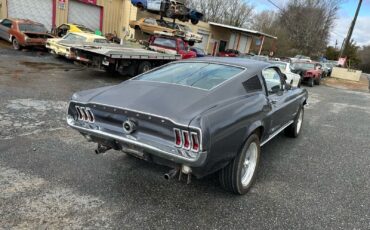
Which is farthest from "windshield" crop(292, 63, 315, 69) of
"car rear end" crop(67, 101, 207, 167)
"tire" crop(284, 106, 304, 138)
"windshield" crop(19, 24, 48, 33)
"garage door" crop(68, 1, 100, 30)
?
"car rear end" crop(67, 101, 207, 167)

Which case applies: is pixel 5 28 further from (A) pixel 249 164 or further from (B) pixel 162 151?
(B) pixel 162 151

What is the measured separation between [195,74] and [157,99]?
0.97 m

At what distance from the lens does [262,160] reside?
4961mm

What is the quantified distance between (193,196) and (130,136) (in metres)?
1.04

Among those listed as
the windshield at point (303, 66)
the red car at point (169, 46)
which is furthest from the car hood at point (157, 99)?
the windshield at point (303, 66)

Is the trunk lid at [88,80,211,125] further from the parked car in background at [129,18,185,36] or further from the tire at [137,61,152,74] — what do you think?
the parked car in background at [129,18,185,36]

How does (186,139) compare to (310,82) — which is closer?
(186,139)

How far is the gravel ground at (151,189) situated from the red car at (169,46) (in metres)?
9.05

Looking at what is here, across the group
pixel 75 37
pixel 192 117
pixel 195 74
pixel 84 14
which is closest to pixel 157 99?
pixel 192 117

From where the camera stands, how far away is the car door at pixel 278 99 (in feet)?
14.7

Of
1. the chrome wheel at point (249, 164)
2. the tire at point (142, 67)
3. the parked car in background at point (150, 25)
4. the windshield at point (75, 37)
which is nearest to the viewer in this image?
the chrome wheel at point (249, 164)

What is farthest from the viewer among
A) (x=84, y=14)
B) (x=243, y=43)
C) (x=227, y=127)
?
(x=243, y=43)

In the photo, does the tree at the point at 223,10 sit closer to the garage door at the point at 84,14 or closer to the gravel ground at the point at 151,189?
the garage door at the point at 84,14

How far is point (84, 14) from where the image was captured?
23.8 meters
